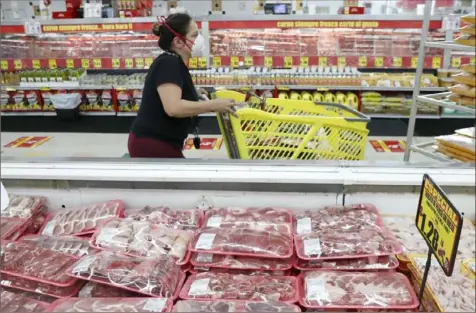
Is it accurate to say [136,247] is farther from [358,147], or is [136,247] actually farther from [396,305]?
[358,147]

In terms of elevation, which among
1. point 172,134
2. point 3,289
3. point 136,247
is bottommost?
point 3,289

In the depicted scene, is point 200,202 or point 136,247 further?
point 200,202

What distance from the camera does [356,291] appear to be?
5.03 feet

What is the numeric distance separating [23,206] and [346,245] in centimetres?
144

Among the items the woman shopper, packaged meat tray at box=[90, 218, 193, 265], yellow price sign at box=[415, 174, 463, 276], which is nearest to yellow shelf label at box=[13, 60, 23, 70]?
the woman shopper

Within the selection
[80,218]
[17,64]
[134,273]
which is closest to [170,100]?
[80,218]

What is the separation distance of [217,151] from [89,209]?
4131 mm

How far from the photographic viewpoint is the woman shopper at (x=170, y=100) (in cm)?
252

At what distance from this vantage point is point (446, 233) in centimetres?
115

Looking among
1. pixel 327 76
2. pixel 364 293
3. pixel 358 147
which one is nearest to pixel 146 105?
pixel 358 147

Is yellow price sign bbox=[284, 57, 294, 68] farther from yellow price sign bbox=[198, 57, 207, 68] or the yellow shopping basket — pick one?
the yellow shopping basket

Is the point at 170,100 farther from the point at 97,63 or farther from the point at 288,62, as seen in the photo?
the point at 97,63

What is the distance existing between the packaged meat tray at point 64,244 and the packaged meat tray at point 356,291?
2.91 feet

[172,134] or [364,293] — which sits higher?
[172,134]
